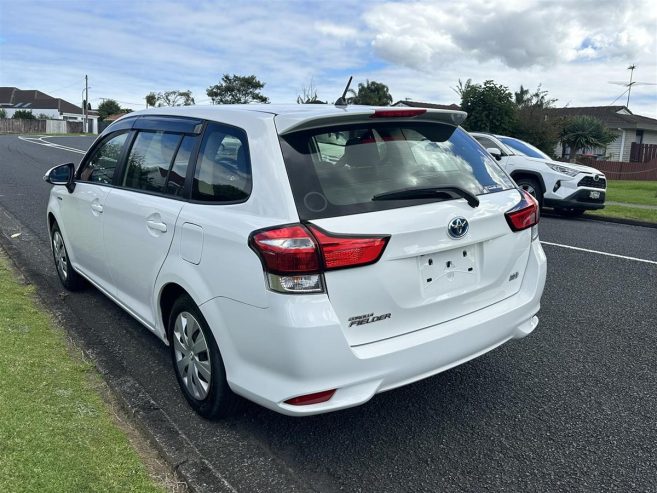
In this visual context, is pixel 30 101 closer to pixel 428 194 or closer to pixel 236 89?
pixel 236 89

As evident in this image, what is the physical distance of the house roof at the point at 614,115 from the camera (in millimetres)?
41625

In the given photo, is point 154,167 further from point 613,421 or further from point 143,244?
point 613,421

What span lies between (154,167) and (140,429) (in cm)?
166

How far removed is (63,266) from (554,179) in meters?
9.47

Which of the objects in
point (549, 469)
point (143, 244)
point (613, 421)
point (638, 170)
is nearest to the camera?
point (549, 469)

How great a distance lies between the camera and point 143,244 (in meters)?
3.70

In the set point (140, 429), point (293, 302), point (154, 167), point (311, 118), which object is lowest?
point (140, 429)

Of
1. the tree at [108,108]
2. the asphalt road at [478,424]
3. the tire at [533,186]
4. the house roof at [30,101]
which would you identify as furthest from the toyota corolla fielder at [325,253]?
the house roof at [30,101]

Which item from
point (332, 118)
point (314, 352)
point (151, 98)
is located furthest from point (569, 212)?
point (151, 98)

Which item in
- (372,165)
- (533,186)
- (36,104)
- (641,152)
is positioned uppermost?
(36,104)

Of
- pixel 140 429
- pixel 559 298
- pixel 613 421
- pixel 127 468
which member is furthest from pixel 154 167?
pixel 559 298

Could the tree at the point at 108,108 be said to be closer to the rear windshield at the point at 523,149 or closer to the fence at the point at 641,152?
the fence at the point at 641,152

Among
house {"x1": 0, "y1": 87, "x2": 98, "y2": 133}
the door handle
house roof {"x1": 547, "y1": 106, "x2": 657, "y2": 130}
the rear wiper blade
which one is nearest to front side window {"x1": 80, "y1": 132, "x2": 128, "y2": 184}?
the door handle

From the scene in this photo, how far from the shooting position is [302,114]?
9.92 feet
